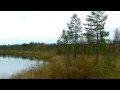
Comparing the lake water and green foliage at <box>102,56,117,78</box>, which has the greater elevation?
green foliage at <box>102,56,117,78</box>

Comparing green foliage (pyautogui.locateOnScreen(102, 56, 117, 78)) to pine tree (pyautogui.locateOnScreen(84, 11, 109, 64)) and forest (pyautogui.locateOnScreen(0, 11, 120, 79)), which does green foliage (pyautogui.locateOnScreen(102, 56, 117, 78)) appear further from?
pine tree (pyautogui.locateOnScreen(84, 11, 109, 64))

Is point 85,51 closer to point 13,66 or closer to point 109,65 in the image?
point 13,66

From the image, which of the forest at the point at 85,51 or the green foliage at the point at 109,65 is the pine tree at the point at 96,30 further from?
the green foliage at the point at 109,65

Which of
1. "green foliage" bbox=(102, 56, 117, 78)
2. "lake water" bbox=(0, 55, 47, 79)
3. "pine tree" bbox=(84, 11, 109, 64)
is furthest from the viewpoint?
"pine tree" bbox=(84, 11, 109, 64)

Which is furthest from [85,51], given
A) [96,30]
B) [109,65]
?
[109,65]

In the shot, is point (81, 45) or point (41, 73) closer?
point (41, 73)

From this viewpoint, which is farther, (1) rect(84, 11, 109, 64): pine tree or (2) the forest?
(1) rect(84, 11, 109, 64): pine tree

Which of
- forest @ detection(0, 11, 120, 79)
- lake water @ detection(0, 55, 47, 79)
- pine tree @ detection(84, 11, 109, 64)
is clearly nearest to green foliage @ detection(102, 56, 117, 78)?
forest @ detection(0, 11, 120, 79)
